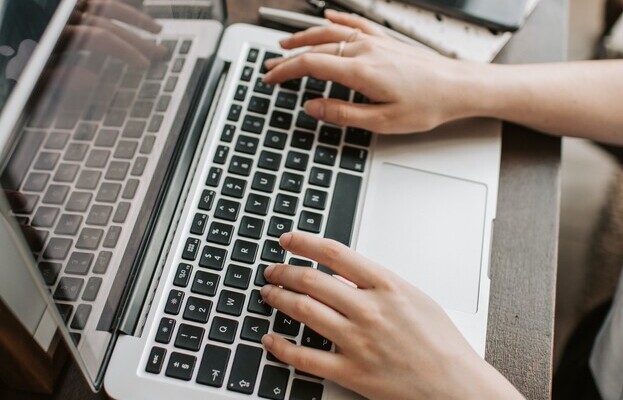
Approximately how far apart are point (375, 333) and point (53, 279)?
0.83ft

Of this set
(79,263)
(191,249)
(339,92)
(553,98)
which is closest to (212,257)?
(191,249)

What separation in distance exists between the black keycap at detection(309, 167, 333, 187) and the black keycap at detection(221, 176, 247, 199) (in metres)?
0.07

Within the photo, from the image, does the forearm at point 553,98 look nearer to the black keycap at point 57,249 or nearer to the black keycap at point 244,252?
the black keycap at point 244,252

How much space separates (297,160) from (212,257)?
5.2 inches

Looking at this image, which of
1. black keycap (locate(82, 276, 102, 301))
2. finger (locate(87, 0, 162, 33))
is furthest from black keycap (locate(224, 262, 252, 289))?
finger (locate(87, 0, 162, 33))

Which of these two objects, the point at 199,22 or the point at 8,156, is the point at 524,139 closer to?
the point at 199,22

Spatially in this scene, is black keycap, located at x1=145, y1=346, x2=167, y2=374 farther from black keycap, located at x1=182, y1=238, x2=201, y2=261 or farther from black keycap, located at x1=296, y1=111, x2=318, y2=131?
black keycap, located at x1=296, y1=111, x2=318, y2=131

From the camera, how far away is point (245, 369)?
1.60ft

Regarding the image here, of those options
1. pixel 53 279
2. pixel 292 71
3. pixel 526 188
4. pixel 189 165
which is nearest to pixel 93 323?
pixel 53 279

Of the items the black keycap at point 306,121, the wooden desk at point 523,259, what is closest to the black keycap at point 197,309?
the wooden desk at point 523,259

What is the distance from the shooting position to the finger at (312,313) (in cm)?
49

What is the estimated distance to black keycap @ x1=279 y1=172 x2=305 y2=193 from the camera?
1.89 feet

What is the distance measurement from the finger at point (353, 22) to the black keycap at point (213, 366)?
1.25 feet

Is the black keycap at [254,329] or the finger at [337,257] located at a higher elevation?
the finger at [337,257]
